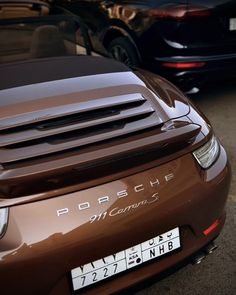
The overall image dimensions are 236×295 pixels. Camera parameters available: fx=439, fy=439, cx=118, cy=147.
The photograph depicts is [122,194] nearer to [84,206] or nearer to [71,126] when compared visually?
[84,206]

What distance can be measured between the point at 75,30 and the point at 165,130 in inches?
58.4

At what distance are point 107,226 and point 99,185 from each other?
170 mm

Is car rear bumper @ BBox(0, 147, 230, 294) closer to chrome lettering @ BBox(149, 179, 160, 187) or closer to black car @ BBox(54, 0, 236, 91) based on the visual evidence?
chrome lettering @ BBox(149, 179, 160, 187)

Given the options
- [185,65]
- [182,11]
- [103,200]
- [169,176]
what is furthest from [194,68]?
[103,200]

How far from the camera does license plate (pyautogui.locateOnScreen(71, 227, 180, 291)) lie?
1.78 metres

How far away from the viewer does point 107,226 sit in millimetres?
1756

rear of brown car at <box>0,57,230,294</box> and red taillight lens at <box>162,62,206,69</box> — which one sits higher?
rear of brown car at <box>0,57,230,294</box>

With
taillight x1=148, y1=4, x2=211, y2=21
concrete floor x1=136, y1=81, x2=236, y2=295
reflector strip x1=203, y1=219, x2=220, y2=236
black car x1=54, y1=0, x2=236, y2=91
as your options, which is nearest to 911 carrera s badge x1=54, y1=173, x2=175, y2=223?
reflector strip x1=203, y1=219, x2=220, y2=236

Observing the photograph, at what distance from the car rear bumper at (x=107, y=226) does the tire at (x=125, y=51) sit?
2644mm

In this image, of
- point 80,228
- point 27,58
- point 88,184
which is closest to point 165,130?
point 88,184

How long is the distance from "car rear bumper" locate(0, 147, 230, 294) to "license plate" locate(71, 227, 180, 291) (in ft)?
0.10

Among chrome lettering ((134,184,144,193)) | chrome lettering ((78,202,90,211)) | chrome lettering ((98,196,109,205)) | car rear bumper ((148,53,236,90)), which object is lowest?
car rear bumper ((148,53,236,90))

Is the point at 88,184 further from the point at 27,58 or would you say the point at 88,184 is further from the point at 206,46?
the point at 206,46

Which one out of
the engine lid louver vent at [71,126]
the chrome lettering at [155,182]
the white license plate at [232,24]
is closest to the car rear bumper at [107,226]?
the chrome lettering at [155,182]
